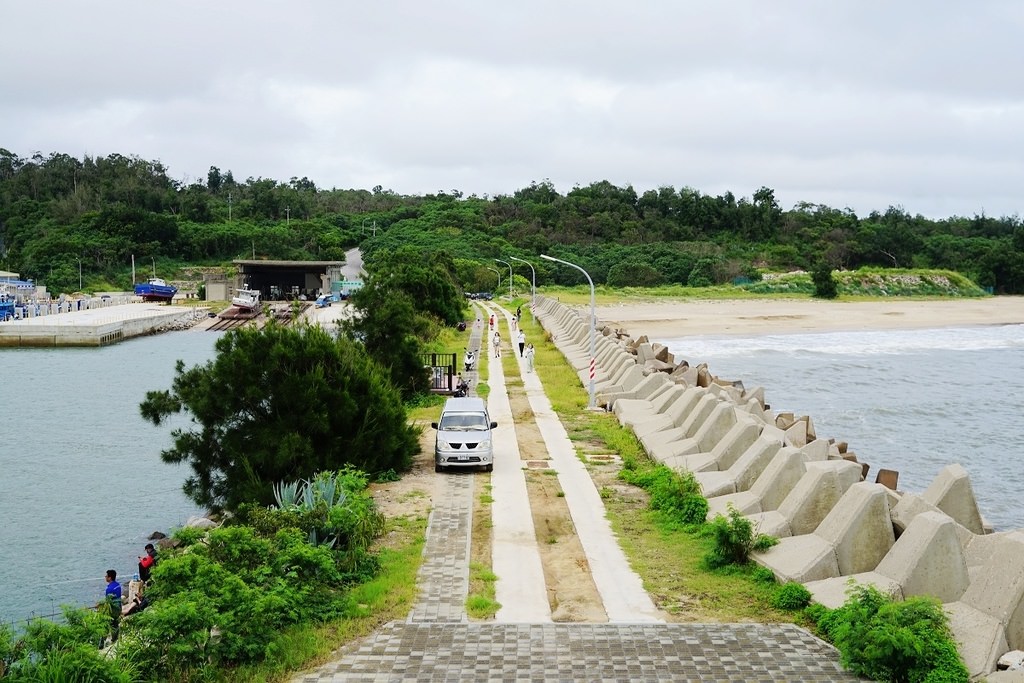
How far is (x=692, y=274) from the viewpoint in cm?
11450

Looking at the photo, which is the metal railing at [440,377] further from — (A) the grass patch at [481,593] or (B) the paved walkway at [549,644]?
(A) the grass patch at [481,593]

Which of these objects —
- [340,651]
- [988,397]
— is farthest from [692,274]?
[340,651]

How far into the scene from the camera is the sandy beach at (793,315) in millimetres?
71875

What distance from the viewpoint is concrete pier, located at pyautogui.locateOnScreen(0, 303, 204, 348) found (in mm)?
74062

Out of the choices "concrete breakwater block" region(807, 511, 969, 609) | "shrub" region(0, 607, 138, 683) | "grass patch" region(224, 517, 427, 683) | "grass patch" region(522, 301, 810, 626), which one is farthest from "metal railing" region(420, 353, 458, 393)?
"shrub" region(0, 607, 138, 683)

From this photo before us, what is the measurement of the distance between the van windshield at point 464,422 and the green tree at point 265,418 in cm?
157

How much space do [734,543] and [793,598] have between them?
180cm

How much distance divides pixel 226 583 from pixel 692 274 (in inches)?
4210

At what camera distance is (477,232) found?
429ft

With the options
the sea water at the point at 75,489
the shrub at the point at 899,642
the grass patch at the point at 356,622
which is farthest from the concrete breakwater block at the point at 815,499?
the sea water at the point at 75,489

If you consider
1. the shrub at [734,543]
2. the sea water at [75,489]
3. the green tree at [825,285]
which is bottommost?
the sea water at [75,489]

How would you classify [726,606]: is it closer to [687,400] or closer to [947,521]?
[947,521]

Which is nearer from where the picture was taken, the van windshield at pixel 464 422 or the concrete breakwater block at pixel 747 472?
the concrete breakwater block at pixel 747 472

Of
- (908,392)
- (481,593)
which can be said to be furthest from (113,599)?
(908,392)
